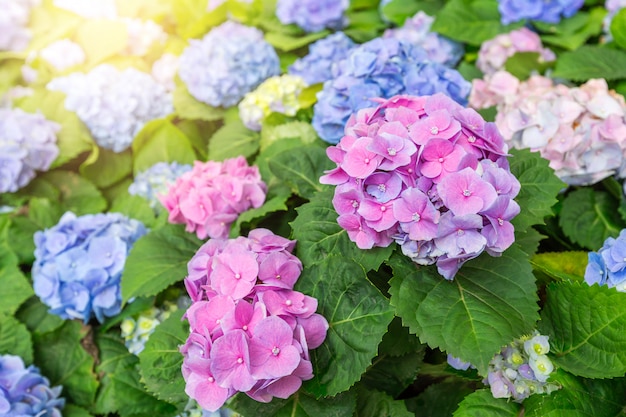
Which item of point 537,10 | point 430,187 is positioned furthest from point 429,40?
point 430,187

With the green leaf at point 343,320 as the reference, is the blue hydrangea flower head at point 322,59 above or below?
below

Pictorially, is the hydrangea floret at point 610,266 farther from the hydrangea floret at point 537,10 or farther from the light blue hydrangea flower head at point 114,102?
the light blue hydrangea flower head at point 114,102

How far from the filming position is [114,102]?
1.81 m

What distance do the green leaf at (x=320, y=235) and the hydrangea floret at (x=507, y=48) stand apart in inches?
39.5

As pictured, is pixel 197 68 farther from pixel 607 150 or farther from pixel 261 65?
pixel 607 150

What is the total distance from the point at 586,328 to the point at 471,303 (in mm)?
213

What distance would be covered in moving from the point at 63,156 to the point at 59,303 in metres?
0.54

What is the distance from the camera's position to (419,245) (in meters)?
0.90

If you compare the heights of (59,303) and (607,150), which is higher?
(607,150)

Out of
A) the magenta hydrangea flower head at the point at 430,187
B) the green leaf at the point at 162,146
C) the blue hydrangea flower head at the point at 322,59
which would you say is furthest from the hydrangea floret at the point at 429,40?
the magenta hydrangea flower head at the point at 430,187

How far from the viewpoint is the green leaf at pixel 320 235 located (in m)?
1.00

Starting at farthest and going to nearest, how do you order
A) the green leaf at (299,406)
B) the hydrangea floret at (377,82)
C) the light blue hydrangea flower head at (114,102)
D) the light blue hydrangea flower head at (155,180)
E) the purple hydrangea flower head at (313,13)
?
the purple hydrangea flower head at (313,13) → the light blue hydrangea flower head at (114,102) → the light blue hydrangea flower head at (155,180) → the hydrangea floret at (377,82) → the green leaf at (299,406)

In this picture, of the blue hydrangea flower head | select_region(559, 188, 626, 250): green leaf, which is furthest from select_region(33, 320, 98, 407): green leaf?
select_region(559, 188, 626, 250): green leaf

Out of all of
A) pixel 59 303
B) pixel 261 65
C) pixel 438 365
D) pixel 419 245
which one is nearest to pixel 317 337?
pixel 419 245
